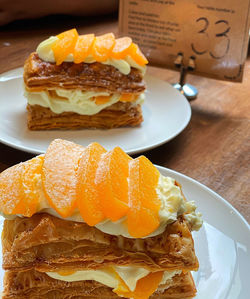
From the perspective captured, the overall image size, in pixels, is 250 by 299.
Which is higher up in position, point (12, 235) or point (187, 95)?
point (12, 235)

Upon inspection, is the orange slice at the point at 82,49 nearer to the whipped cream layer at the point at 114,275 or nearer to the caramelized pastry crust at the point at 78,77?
the caramelized pastry crust at the point at 78,77

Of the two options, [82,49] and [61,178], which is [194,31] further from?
[61,178]

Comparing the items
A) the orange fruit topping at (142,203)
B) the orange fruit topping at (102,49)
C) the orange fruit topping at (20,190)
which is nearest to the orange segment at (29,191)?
the orange fruit topping at (20,190)

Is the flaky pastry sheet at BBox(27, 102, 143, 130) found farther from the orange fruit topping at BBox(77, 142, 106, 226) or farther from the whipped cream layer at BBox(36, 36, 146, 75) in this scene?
the orange fruit topping at BBox(77, 142, 106, 226)

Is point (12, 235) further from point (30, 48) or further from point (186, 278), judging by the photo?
point (30, 48)

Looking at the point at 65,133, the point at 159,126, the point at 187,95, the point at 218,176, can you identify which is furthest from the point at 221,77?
the point at 65,133

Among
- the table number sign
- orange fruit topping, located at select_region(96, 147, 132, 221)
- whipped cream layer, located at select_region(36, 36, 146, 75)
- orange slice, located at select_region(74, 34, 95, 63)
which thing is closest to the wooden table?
the table number sign
